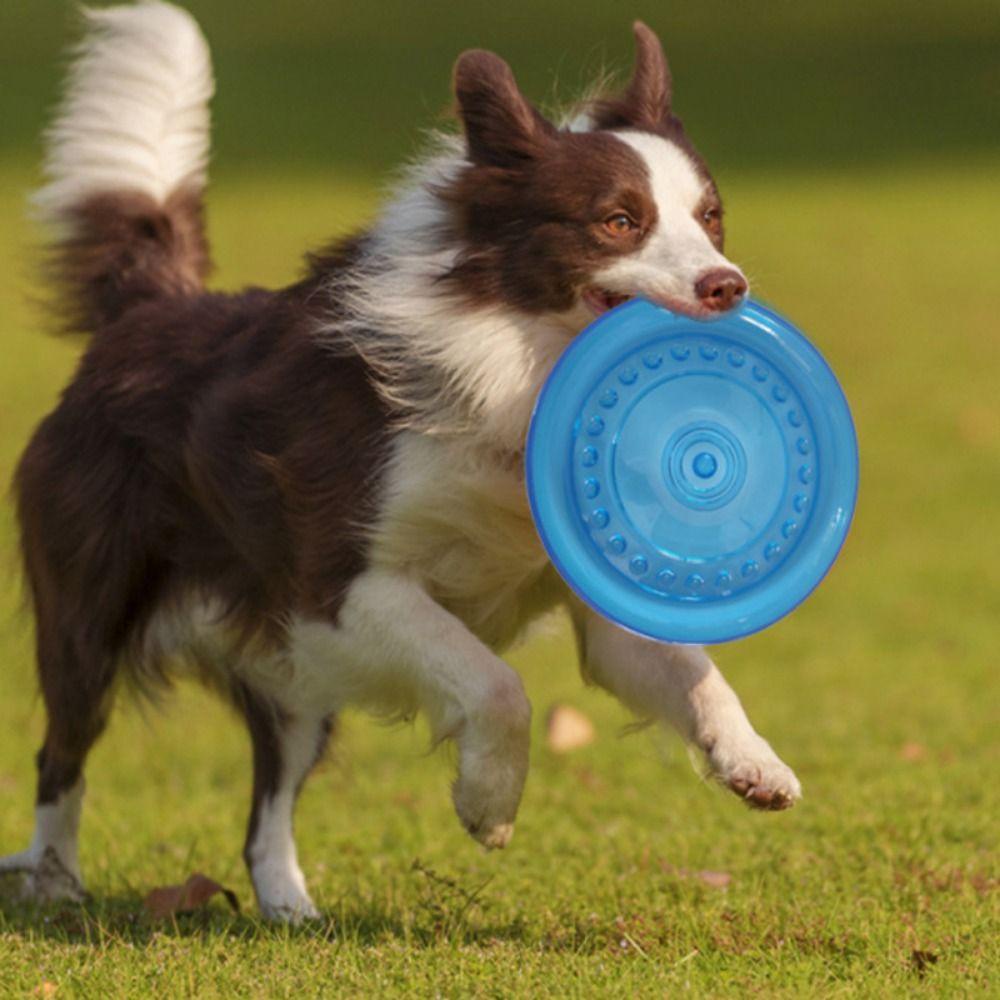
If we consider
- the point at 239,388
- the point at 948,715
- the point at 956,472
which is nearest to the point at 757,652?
the point at 948,715

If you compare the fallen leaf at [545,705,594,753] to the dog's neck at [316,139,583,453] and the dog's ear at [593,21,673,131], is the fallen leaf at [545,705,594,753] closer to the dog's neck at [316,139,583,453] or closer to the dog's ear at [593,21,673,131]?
the dog's neck at [316,139,583,453]

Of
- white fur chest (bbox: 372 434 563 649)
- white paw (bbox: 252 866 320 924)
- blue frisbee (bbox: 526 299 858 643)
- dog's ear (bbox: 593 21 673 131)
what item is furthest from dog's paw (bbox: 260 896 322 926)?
dog's ear (bbox: 593 21 673 131)

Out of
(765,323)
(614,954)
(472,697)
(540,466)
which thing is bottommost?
(614,954)

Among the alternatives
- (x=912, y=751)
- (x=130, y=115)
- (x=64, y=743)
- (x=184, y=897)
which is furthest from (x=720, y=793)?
(x=130, y=115)

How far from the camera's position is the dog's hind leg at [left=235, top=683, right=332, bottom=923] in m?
6.03

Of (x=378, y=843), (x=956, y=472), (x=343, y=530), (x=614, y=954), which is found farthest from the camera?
(x=956, y=472)

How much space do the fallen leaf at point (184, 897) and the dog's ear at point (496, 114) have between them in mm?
2148

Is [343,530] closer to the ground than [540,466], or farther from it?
closer to the ground

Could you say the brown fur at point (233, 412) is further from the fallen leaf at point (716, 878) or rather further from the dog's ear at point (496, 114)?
the fallen leaf at point (716, 878)

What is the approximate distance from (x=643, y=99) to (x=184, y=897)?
8.10 ft

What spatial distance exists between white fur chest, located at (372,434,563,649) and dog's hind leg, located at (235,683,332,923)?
3.47ft

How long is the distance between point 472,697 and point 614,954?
0.69 m

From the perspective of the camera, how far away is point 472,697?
16.0 feet

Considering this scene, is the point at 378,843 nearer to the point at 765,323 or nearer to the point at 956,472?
the point at 765,323
